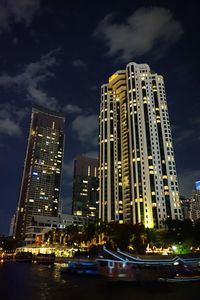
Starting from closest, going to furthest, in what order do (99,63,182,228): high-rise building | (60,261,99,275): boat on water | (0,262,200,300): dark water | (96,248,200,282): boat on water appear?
(0,262,200,300): dark water → (96,248,200,282): boat on water → (60,261,99,275): boat on water → (99,63,182,228): high-rise building

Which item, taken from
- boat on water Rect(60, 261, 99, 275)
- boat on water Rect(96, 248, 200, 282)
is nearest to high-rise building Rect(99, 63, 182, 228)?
boat on water Rect(60, 261, 99, 275)

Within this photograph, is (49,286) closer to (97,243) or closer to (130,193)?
(97,243)

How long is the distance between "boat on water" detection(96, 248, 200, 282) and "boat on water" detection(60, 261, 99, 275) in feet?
34.0

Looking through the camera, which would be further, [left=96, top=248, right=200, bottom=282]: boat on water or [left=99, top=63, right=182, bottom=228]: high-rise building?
[left=99, top=63, right=182, bottom=228]: high-rise building

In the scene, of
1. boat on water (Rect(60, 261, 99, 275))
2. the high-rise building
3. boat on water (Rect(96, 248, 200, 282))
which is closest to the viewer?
boat on water (Rect(96, 248, 200, 282))

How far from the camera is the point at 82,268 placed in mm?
93812

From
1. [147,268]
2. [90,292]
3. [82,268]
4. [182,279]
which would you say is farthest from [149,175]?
[90,292]

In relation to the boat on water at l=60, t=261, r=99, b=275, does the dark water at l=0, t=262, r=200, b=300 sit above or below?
below

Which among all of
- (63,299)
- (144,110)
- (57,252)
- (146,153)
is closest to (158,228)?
(146,153)

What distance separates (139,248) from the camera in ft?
408

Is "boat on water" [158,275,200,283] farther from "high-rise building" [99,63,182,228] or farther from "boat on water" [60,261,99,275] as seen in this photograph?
"high-rise building" [99,63,182,228]

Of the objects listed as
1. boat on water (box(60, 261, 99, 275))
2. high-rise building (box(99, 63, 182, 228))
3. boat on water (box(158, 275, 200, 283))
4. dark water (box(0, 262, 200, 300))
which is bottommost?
dark water (box(0, 262, 200, 300))

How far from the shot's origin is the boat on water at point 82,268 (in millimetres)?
91250

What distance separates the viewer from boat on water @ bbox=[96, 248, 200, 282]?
7406 centimetres
